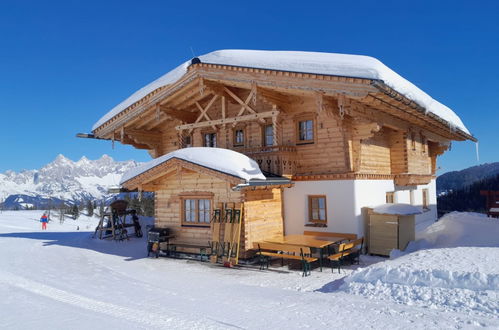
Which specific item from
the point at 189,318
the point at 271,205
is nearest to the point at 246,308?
the point at 189,318

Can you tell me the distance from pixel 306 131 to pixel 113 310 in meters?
10.0

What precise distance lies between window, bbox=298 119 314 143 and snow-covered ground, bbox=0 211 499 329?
16.9 ft

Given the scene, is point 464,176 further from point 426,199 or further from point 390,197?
point 390,197

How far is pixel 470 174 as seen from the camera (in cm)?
11800

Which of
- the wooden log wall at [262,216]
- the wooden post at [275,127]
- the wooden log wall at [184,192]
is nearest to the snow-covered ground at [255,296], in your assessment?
the wooden log wall at [262,216]

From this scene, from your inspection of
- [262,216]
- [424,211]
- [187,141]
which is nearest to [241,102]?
[187,141]

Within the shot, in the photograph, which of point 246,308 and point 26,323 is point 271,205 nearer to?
point 246,308

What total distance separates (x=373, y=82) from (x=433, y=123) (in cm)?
782

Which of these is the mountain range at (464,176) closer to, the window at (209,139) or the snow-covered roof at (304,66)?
the window at (209,139)

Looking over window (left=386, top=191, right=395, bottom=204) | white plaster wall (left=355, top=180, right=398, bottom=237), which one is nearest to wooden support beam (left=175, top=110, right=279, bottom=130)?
white plaster wall (left=355, top=180, right=398, bottom=237)

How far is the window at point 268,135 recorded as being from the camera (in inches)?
628

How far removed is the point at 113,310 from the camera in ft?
24.3

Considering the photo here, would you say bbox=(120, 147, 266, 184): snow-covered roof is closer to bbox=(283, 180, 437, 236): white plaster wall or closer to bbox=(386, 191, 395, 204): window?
bbox=(283, 180, 437, 236): white plaster wall

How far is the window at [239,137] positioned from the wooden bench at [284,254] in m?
5.33
